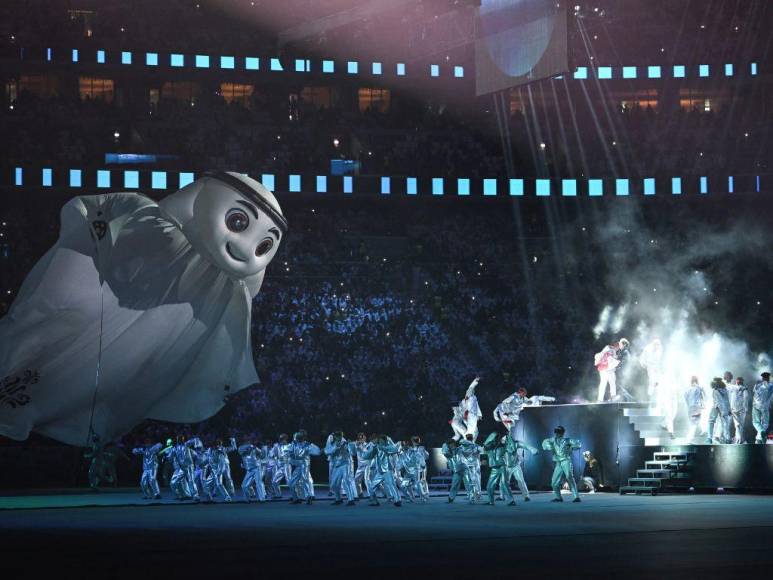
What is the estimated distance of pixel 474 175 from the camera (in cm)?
4803

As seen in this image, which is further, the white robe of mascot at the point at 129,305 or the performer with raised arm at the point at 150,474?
the performer with raised arm at the point at 150,474

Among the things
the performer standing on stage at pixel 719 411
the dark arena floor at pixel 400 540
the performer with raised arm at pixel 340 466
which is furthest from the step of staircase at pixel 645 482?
the performer with raised arm at pixel 340 466

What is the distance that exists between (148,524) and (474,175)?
30.5 meters

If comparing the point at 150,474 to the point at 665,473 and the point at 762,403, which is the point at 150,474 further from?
the point at 762,403

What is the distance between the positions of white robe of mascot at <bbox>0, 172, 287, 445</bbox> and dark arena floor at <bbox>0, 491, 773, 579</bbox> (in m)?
2.10

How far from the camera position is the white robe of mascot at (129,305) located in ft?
71.9

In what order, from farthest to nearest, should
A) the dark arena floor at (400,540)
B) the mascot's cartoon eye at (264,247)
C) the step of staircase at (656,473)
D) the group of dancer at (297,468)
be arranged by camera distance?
the step of staircase at (656,473) < the group of dancer at (297,468) < the mascot's cartoon eye at (264,247) < the dark arena floor at (400,540)

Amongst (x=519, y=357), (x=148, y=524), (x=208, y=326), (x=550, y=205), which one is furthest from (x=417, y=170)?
(x=148, y=524)

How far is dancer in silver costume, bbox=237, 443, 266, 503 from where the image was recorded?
27562 mm

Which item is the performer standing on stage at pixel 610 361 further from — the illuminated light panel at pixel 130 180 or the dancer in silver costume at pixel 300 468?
the illuminated light panel at pixel 130 180

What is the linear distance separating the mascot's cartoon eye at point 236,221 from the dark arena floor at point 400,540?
17.3ft

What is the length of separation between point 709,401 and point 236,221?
1422 cm

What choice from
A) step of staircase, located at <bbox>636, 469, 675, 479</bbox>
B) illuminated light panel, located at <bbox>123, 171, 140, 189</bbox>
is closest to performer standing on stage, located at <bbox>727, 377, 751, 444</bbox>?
step of staircase, located at <bbox>636, 469, 675, 479</bbox>

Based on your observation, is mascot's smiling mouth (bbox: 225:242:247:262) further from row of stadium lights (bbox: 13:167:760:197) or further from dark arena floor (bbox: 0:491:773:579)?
row of stadium lights (bbox: 13:167:760:197)
